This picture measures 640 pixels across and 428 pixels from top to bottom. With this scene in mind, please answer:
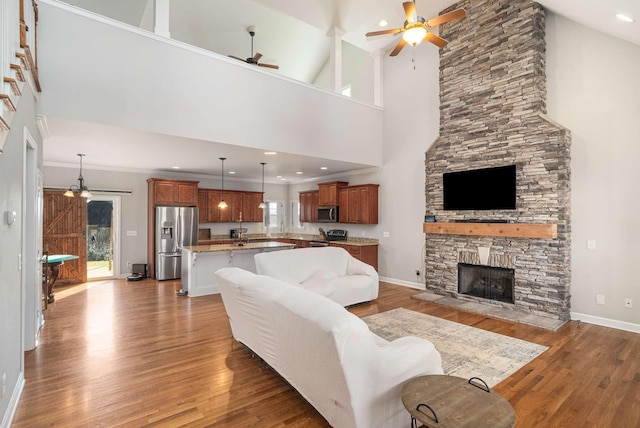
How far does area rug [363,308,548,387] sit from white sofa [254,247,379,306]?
2.01 ft

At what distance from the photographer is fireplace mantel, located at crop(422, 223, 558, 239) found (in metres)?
4.68

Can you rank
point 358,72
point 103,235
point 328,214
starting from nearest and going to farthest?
point 103,235
point 358,72
point 328,214

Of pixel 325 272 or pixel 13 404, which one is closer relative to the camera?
pixel 13 404

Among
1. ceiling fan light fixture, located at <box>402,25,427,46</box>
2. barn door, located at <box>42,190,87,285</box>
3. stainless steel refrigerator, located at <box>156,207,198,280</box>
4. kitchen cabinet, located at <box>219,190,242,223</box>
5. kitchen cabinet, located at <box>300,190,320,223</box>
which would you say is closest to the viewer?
ceiling fan light fixture, located at <box>402,25,427,46</box>

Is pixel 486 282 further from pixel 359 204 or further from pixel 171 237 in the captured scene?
pixel 171 237

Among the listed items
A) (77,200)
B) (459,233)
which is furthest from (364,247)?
(77,200)

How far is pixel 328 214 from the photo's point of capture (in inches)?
343

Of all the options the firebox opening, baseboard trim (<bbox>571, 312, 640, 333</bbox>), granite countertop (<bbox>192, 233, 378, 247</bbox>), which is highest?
granite countertop (<bbox>192, 233, 378, 247</bbox>)

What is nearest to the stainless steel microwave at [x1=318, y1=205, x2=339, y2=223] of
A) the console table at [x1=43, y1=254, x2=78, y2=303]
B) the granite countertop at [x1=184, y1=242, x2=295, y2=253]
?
the granite countertop at [x1=184, y1=242, x2=295, y2=253]

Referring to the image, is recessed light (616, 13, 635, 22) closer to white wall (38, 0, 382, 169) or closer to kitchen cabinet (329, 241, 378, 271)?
white wall (38, 0, 382, 169)

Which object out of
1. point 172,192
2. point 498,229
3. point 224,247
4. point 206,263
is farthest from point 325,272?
point 172,192

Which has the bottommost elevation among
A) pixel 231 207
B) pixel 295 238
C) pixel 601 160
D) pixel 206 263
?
pixel 206 263

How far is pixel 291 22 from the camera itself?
817 centimetres

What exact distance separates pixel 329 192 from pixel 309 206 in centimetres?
130
